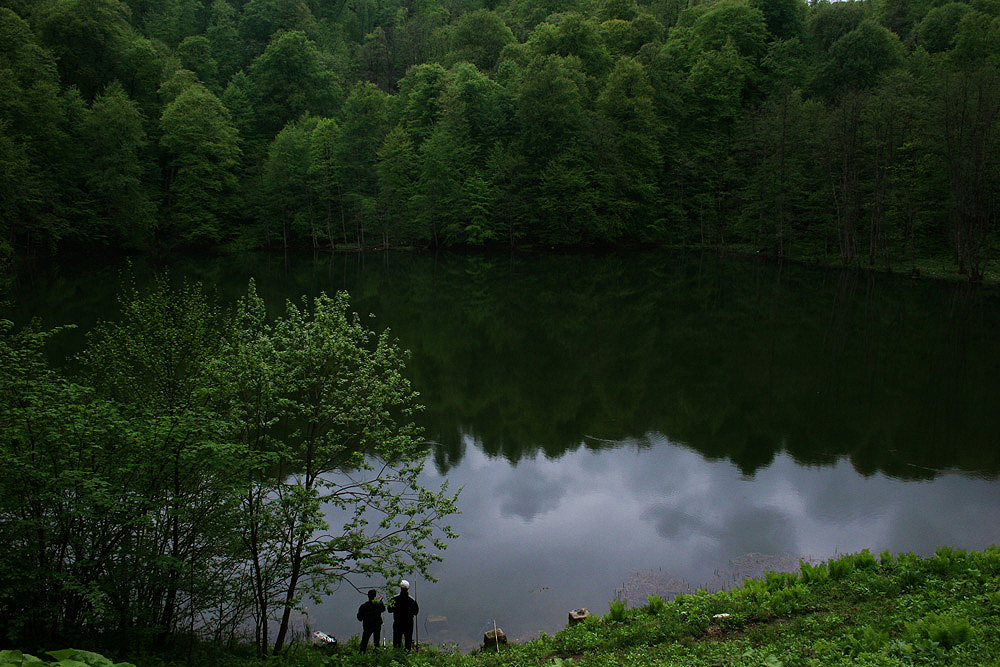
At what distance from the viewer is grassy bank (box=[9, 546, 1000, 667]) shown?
7113 mm

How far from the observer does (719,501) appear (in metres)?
15.2

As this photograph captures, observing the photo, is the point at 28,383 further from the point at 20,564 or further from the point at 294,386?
the point at 294,386

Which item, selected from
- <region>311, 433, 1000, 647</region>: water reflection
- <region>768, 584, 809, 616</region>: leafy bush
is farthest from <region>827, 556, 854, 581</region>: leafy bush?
<region>311, 433, 1000, 647</region>: water reflection

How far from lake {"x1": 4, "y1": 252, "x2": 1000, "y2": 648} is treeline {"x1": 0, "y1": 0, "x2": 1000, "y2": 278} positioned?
14636 millimetres

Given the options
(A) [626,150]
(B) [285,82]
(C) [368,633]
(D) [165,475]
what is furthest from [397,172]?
(C) [368,633]

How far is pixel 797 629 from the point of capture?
834 centimetres

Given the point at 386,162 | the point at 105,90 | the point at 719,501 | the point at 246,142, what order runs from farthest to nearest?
the point at 246,142 < the point at 386,162 < the point at 105,90 < the point at 719,501

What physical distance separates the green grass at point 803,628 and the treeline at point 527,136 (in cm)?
4434

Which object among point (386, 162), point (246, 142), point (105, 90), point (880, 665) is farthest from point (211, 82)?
point (880, 665)

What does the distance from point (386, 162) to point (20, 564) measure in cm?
6312

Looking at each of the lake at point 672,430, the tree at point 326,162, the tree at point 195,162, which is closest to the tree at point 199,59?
the tree at point 195,162

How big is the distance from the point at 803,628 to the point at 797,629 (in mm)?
69

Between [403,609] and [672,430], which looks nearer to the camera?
[403,609]

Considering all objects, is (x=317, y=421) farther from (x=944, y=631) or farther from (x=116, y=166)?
(x=116, y=166)
